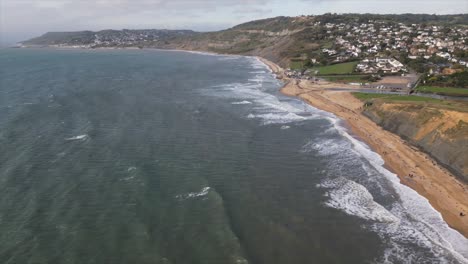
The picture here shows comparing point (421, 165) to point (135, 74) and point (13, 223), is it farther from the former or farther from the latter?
point (135, 74)

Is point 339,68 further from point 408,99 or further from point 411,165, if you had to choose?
point 411,165

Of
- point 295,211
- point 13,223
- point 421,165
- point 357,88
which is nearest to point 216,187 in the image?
point 295,211

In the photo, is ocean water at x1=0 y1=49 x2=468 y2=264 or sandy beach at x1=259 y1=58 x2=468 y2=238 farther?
sandy beach at x1=259 y1=58 x2=468 y2=238

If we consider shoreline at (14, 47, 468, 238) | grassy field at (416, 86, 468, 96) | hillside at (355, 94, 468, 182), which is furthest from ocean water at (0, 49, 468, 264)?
grassy field at (416, 86, 468, 96)

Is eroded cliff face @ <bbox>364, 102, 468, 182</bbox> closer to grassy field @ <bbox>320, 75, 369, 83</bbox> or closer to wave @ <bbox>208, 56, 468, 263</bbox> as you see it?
wave @ <bbox>208, 56, 468, 263</bbox>

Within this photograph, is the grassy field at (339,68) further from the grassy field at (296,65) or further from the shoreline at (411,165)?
the shoreline at (411,165)

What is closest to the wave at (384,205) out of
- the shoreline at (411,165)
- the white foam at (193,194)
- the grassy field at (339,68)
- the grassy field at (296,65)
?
the shoreline at (411,165)
